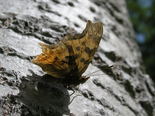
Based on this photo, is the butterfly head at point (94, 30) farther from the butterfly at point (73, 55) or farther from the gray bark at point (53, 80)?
the gray bark at point (53, 80)

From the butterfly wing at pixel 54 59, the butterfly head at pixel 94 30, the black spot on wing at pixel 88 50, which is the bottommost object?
the butterfly wing at pixel 54 59

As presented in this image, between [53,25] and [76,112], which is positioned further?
[53,25]

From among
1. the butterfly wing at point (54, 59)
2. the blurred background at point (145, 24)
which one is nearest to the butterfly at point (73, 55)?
the butterfly wing at point (54, 59)

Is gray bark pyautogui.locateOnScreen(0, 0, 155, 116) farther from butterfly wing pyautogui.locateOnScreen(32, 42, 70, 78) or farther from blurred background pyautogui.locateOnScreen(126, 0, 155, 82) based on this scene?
blurred background pyautogui.locateOnScreen(126, 0, 155, 82)

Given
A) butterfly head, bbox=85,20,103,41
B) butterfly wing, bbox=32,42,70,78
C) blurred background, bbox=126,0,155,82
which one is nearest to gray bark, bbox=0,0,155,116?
butterfly wing, bbox=32,42,70,78

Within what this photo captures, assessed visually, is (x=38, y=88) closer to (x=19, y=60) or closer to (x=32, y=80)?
(x=32, y=80)

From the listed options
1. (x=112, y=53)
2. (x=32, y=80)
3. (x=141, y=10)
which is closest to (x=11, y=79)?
(x=32, y=80)
